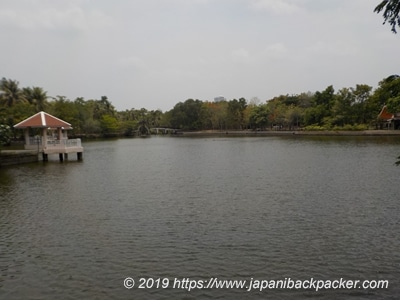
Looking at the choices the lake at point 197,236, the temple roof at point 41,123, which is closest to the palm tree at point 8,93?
the temple roof at point 41,123

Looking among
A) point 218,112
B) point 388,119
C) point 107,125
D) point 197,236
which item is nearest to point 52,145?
point 197,236

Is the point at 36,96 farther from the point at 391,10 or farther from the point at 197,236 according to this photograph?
the point at 391,10

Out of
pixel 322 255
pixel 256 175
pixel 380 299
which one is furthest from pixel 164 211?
pixel 256 175

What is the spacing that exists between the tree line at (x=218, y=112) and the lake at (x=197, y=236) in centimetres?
3036

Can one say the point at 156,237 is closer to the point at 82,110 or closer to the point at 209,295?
the point at 209,295

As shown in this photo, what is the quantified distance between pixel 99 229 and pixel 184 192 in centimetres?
653

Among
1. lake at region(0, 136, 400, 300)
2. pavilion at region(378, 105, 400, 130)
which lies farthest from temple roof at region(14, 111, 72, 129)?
pavilion at region(378, 105, 400, 130)

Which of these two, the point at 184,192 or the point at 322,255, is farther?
the point at 184,192

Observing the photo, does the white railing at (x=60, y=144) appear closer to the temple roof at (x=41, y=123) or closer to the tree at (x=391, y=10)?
the temple roof at (x=41, y=123)

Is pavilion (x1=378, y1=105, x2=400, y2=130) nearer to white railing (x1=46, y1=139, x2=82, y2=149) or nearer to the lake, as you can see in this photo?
the lake

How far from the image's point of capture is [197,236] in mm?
10859

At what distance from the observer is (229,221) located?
12367mm

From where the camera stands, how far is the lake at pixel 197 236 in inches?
311

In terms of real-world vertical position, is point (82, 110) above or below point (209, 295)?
above
